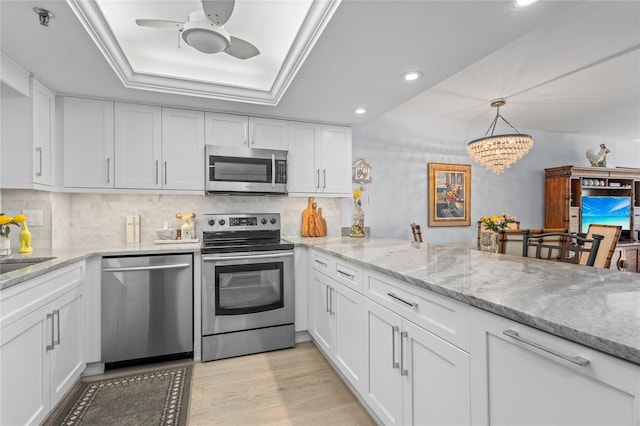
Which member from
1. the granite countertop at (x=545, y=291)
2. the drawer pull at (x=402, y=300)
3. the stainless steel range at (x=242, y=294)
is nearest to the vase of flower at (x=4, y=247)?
the stainless steel range at (x=242, y=294)

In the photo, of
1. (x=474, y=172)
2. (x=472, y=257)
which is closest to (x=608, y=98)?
(x=474, y=172)

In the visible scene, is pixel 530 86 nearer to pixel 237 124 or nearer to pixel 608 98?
pixel 608 98

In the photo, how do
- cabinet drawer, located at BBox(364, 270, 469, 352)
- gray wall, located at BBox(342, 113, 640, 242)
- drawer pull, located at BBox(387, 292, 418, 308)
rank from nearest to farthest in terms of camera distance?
cabinet drawer, located at BBox(364, 270, 469, 352) → drawer pull, located at BBox(387, 292, 418, 308) → gray wall, located at BBox(342, 113, 640, 242)

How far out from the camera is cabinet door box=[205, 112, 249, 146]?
310 cm

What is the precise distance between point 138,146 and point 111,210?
706 mm

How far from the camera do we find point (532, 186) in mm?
5180

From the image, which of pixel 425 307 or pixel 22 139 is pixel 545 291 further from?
pixel 22 139

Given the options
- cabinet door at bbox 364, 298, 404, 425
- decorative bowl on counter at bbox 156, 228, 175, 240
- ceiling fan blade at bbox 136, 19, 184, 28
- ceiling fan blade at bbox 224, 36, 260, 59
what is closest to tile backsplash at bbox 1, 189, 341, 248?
decorative bowl on counter at bbox 156, 228, 175, 240

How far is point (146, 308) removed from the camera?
247 centimetres

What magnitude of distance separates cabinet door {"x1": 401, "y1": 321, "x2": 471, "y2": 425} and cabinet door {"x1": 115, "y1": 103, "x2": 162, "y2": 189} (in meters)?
2.62

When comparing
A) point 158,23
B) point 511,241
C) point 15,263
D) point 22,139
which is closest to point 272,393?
point 15,263

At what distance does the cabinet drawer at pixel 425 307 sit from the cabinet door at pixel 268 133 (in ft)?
6.78

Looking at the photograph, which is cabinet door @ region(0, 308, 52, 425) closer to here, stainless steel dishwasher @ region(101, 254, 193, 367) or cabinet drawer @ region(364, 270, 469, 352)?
stainless steel dishwasher @ region(101, 254, 193, 367)

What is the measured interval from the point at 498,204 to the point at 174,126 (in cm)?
471
